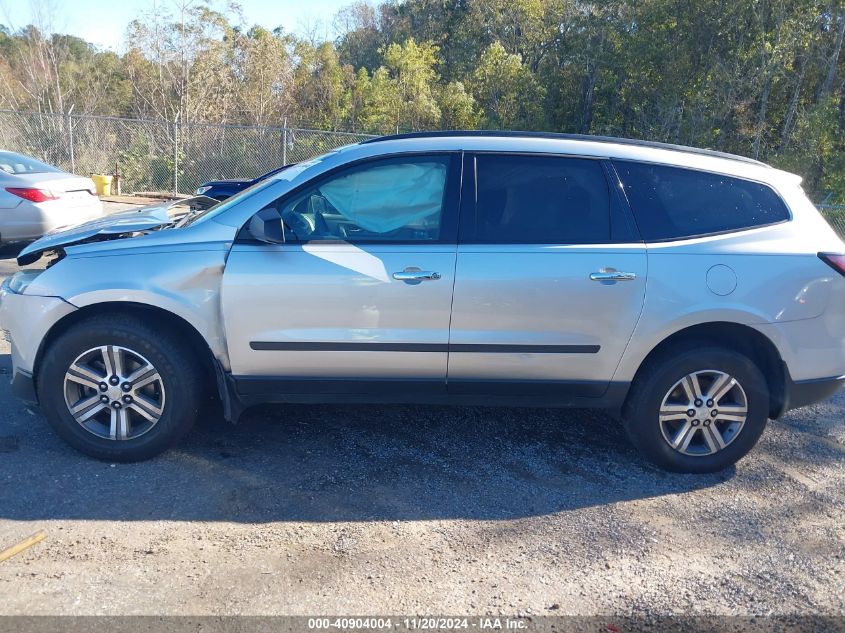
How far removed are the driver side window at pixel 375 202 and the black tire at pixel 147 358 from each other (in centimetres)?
96

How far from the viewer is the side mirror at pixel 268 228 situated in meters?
3.98

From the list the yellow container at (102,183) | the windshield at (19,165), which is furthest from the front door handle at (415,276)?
the yellow container at (102,183)

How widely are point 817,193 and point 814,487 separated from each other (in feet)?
53.4

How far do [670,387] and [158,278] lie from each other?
2864mm

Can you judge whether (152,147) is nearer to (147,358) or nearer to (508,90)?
(508,90)

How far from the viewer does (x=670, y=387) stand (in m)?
4.21

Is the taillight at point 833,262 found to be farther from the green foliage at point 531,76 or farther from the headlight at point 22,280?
the green foliage at point 531,76

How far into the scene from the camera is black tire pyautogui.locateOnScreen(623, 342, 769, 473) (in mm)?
4199

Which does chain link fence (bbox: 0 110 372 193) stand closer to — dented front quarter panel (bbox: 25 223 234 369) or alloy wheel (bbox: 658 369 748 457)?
dented front quarter panel (bbox: 25 223 234 369)

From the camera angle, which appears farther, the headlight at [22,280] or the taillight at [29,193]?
the taillight at [29,193]

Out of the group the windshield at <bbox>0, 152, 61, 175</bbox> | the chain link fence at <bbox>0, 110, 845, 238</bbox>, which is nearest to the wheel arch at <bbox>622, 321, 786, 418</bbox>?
the windshield at <bbox>0, 152, 61, 175</bbox>

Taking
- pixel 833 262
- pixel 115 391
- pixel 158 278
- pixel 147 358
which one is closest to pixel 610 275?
pixel 833 262

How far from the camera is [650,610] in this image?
311cm

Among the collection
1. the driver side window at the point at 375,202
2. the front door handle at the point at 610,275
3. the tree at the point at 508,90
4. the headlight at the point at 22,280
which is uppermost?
the tree at the point at 508,90
